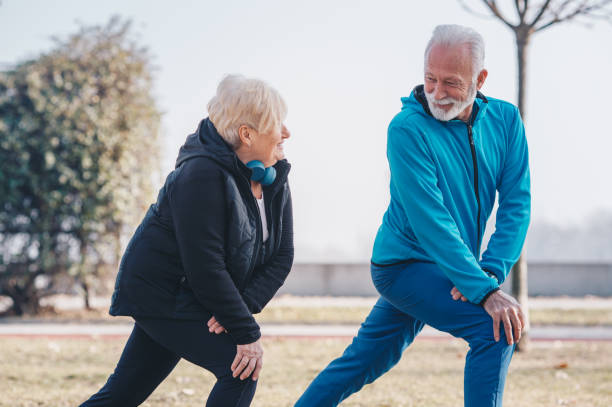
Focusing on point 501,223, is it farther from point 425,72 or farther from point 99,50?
point 99,50

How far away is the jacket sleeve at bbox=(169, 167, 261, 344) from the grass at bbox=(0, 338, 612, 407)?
96.6 inches

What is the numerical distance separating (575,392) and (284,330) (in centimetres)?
430

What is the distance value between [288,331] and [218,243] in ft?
21.4

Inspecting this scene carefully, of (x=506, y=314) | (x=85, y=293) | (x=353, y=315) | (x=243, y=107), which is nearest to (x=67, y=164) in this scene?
(x=85, y=293)

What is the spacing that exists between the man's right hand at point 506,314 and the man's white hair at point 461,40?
36.2 inches

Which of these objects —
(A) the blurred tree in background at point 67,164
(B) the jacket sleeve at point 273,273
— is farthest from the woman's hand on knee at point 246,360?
(A) the blurred tree in background at point 67,164

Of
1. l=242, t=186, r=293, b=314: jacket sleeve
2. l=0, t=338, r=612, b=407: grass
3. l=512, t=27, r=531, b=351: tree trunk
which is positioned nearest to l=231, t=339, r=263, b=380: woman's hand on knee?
l=242, t=186, r=293, b=314: jacket sleeve

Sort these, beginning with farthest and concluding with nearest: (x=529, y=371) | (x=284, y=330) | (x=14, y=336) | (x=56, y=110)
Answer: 1. (x=56, y=110)
2. (x=284, y=330)
3. (x=14, y=336)
4. (x=529, y=371)

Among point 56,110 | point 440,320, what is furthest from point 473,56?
point 56,110

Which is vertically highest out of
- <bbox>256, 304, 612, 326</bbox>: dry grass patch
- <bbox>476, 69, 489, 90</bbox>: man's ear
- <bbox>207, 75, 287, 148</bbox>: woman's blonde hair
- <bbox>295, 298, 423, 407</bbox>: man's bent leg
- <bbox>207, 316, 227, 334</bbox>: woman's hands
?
<bbox>476, 69, 489, 90</bbox>: man's ear

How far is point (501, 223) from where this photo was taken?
3.10 meters

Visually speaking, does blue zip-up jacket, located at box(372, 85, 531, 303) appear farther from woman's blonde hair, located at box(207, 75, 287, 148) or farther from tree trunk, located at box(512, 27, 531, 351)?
tree trunk, located at box(512, 27, 531, 351)

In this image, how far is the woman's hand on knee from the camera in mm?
2703

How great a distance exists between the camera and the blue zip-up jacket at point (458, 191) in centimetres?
287
